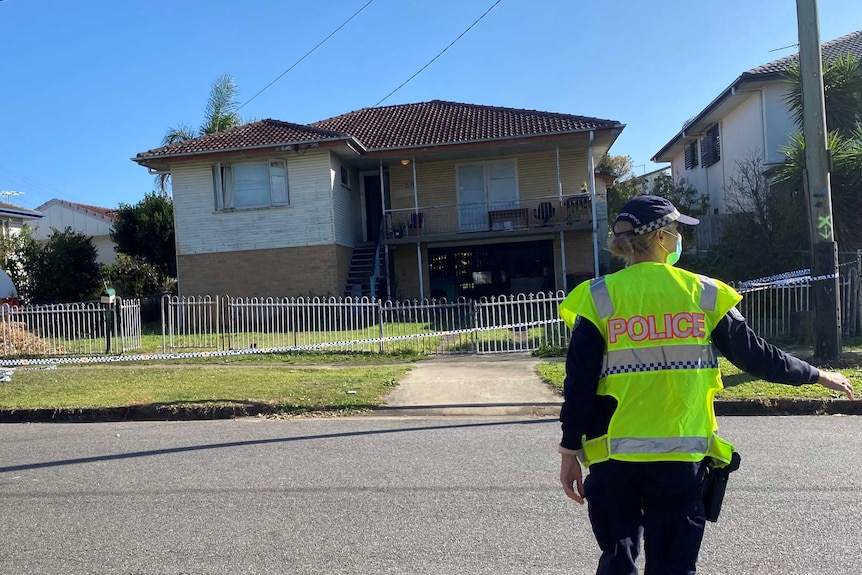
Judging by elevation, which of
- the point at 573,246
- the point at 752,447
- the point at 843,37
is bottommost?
the point at 752,447

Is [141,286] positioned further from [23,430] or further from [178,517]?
[178,517]

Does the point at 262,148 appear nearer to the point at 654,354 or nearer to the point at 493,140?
the point at 493,140

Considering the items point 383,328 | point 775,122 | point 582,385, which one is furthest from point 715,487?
point 775,122

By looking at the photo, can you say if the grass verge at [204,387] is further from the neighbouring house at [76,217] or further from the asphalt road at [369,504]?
the neighbouring house at [76,217]

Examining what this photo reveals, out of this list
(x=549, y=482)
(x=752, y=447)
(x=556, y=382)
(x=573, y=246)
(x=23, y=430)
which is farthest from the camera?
(x=573, y=246)

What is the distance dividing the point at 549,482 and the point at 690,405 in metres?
2.71

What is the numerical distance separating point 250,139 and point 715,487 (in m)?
17.8

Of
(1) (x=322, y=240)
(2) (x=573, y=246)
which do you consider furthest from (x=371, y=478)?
(2) (x=573, y=246)

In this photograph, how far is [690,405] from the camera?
2.39 m

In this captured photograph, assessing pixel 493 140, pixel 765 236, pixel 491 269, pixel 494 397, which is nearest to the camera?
pixel 494 397

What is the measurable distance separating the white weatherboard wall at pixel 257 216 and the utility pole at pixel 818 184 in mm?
12036

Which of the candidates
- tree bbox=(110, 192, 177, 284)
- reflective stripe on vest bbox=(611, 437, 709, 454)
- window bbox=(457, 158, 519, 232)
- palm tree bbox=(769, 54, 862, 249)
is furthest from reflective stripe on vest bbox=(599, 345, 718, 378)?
tree bbox=(110, 192, 177, 284)

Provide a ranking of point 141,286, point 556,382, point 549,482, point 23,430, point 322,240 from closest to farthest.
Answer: point 549,482 → point 23,430 → point 556,382 → point 322,240 → point 141,286

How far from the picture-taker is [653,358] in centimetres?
236
